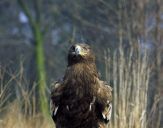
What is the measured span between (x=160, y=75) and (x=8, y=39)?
9367 millimetres

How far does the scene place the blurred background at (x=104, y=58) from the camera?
747 centimetres

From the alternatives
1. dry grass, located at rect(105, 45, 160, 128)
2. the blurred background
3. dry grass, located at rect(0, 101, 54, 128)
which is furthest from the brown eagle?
dry grass, located at rect(0, 101, 54, 128)

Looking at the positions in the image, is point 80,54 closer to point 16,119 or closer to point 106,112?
point 106,112

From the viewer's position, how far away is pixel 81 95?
6297 millimetres

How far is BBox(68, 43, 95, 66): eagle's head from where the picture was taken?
616 centimetres

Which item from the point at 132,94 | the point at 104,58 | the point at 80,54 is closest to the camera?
the point at 80,54

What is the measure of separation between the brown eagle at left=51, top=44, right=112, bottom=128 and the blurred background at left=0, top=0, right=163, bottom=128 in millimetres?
783

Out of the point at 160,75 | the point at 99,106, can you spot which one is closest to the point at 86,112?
the point at 99,106

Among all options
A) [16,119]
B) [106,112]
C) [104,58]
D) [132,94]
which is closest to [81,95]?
[106,112]

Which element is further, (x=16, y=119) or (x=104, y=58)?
(x=104, y=58)

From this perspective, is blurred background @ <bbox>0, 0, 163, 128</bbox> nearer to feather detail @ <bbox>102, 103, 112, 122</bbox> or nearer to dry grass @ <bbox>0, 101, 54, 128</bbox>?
dry grass @ <bbox>0, 101, 54, 128</bbox>

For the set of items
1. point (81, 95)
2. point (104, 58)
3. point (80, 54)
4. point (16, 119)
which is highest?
point (80, 54)

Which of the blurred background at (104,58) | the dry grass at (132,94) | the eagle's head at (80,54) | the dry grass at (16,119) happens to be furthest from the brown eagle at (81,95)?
the dry grass at (16,119)

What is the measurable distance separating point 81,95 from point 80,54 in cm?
40
